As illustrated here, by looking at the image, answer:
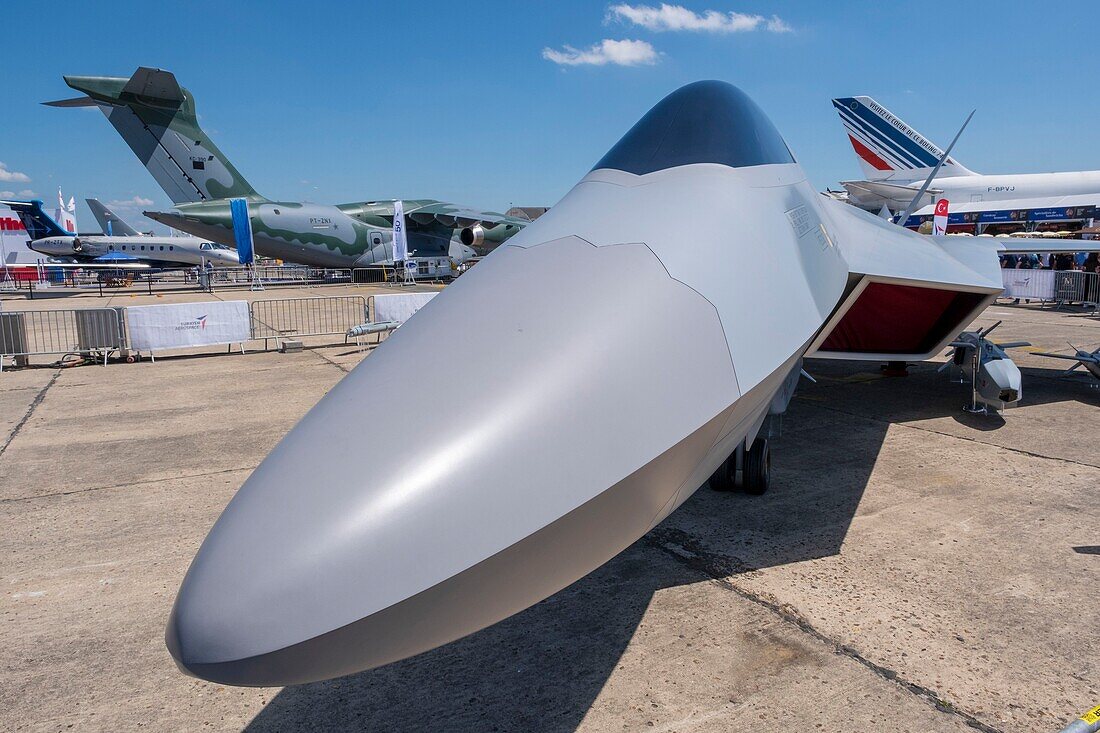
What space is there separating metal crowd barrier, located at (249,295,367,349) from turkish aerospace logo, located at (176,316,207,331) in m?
2.00

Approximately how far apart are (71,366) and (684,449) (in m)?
13.0

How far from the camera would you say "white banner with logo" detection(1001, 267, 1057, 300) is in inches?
835

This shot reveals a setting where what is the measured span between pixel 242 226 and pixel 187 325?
16560mm

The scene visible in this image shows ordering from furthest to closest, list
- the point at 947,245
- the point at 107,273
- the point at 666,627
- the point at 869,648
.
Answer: the point at 107,273 → the point at 947,245 → the point at 666,627 → the point at 869,648

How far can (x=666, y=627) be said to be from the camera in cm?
329

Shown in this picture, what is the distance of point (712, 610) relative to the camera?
135 inches

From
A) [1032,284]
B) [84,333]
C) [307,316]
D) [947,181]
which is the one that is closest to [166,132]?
[307,316]

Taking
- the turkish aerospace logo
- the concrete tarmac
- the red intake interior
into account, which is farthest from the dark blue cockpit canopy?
the turkish aerospace logo

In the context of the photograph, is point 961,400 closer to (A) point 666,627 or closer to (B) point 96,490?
(A) point 666,627

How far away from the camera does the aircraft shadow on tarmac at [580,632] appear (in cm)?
269

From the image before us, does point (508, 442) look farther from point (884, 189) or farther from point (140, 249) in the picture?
point (140, 249)

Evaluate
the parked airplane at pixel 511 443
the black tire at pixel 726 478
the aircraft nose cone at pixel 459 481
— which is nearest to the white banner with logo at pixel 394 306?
the black tire at pixel 726 478

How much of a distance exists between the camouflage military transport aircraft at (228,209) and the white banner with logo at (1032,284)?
779 inches

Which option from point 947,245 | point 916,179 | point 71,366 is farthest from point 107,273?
point 916,179
